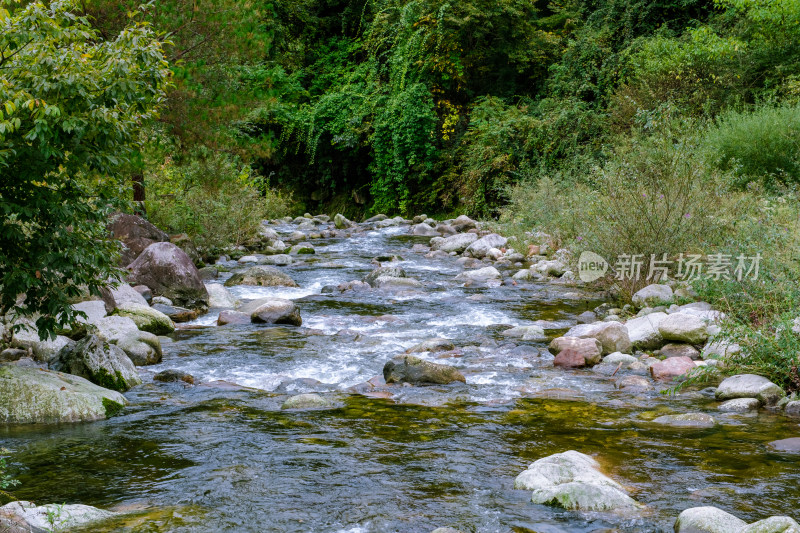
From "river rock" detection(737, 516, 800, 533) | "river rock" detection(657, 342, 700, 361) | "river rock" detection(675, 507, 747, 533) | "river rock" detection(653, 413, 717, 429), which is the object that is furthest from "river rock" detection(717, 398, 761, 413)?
"river rock" detection(737, 516, 800, 533)

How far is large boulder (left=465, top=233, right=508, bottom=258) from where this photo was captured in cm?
1516

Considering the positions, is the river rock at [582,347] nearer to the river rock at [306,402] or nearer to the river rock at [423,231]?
the river rock at [306,402]

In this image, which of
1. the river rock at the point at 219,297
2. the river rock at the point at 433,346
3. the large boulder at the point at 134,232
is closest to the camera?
the river rock at the point at 433,346

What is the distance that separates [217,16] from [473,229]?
32.6 feet

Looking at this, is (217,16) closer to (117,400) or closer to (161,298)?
(161,298)

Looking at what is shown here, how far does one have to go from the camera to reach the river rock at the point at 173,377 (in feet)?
20.8

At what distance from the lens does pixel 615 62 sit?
63.3ft

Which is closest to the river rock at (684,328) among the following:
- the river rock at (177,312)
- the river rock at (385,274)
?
the river rock at (385,274)

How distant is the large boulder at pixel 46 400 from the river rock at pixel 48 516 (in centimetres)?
173

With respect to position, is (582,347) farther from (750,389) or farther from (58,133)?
(58,133)

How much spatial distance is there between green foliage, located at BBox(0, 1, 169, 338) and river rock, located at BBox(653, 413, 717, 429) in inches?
176

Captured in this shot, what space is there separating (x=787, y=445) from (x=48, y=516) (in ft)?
14.5

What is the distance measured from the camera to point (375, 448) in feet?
15.3

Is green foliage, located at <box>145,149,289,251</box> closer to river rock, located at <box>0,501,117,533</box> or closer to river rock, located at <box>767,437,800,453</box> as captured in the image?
river rock, located at <box>0,501,117,533</box>
